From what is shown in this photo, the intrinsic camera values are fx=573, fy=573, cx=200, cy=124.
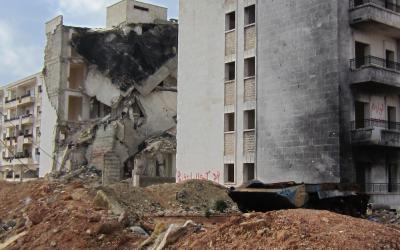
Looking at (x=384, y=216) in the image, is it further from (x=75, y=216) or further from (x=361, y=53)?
(x=75, y=216)

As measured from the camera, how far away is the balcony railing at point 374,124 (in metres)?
26.7

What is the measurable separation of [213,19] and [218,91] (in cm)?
437

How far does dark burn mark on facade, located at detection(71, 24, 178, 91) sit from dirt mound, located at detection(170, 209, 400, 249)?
4088 cm

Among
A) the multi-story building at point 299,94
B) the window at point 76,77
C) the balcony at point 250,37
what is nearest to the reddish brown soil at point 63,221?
the multi-story building at point 299,94

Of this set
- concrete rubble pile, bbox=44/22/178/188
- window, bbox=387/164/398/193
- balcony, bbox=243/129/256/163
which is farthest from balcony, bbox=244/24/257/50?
concrete rubble pile, bbox=44/22/178/188

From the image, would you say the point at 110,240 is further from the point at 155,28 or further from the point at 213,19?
the point at 155,28

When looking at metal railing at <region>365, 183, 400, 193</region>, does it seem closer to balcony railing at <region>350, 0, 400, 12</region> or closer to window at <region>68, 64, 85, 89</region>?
balcony railing at <region>350, 0, 400, 12</region>

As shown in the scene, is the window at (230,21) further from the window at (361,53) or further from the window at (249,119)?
the window at (361,53)

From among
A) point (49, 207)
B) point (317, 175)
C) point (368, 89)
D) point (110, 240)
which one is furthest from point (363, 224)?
point (368, 89)

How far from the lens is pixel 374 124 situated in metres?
27.0

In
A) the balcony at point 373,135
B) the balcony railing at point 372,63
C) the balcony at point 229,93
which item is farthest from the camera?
the balcony at point 229,93

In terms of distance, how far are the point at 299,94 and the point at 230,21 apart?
7368mm

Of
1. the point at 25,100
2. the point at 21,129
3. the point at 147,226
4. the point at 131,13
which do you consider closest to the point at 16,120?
the point at 21,129

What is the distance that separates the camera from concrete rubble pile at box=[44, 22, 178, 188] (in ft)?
157
